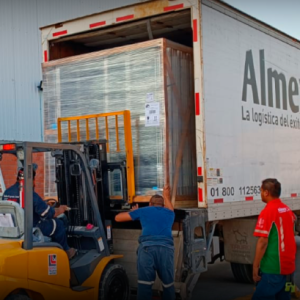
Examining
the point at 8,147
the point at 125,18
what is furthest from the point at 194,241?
the point at 125,18

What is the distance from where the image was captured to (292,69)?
8805 mm

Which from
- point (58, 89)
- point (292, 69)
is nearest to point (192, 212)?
point (58, 89)

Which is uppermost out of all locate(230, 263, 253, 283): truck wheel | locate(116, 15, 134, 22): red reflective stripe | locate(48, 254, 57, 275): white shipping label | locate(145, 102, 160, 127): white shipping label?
locate(116, 15, 134, 22): red reflective stripe

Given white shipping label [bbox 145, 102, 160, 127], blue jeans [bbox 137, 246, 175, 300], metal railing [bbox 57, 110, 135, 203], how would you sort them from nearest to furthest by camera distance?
blue jeans [bbox 137, 246, 175, 300], white shipping label [bbox 145, 102, 160, 127], metal railing [bbox 57, 110, 135, 203]

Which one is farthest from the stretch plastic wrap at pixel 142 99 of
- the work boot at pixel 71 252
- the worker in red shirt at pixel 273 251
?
the worker in red shirt at pixel 273 251

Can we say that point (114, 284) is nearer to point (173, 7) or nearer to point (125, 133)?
point (125, 133)

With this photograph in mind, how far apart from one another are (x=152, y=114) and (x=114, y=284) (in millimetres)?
2001

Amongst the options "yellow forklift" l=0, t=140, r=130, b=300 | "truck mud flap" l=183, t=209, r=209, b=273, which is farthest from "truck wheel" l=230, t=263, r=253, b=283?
"yellow forklift" l=0, t=140, r=130, b=300

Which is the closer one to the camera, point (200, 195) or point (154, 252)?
point (154, 252)

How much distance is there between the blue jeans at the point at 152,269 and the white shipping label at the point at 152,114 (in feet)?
5.00

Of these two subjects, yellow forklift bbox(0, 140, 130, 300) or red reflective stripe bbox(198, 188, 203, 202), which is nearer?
yellow forklift bbox(0, 140, 130, 300)

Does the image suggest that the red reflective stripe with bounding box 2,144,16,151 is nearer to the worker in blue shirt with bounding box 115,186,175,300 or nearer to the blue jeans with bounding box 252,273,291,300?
the worker in blue shirt with bounding box 115,186,175,300

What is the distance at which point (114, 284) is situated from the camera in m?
6.08

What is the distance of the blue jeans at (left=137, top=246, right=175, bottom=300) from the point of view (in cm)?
582
